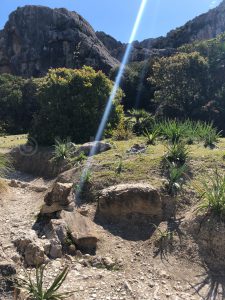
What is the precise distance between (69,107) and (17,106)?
15.4 m

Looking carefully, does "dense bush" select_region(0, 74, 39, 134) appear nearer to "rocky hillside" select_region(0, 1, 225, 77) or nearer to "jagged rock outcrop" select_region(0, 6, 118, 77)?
"rocky hillside" select_region(0, 1, 225, 77)

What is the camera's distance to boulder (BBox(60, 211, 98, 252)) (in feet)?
24.5

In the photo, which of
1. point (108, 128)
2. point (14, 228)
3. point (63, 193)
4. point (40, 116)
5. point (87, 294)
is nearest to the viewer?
point (87, 294)

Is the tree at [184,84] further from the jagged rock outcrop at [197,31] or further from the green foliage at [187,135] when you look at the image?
the jagged rock outcrop at [197,31]

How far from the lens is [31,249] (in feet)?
21.8

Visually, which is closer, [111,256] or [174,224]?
[111,256]

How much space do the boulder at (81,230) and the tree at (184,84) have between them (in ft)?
77.4

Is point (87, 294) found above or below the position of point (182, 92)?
below

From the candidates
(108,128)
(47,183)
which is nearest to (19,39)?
(108,128)

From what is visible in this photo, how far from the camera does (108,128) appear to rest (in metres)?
19.3

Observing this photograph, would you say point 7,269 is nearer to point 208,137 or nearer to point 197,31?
point 208,137

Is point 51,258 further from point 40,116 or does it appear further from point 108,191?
point 40,116

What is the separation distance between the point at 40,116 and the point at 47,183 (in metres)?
5.43

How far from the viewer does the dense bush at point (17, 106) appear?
30750mm
